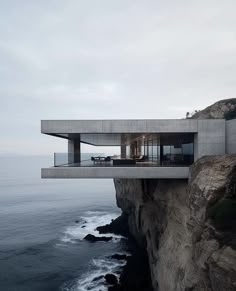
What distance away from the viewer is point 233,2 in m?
22.8

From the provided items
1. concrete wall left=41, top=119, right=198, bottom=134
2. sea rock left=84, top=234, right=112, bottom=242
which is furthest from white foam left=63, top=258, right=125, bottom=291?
concrete wall left=41, top=119, right=198, bottom=134

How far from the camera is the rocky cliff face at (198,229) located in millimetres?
11070

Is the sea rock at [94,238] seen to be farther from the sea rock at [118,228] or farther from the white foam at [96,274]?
the white foam at [96,274]

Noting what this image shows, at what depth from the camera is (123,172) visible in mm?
18344

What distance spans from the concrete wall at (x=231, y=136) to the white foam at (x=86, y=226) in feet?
84.1

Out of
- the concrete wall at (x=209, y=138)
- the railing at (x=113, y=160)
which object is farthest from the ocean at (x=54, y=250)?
the concrete wall at (x=209, y=138)

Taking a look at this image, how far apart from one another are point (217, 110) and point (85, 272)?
162ft

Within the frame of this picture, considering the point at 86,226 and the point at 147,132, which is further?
the point at 86,226

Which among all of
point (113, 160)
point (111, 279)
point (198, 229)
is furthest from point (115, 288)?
point (198, 229)

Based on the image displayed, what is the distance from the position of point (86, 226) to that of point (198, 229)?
35.1m

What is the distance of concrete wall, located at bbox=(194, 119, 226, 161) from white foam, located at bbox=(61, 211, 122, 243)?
24873 mm

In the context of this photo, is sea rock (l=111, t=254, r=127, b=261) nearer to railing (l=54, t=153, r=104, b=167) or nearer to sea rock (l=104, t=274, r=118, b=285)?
sea rock (l=104, t=274, r=118, b=285)

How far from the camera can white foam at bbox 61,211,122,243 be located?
1558 inches

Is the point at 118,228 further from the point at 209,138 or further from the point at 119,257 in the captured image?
the point at 209,138
